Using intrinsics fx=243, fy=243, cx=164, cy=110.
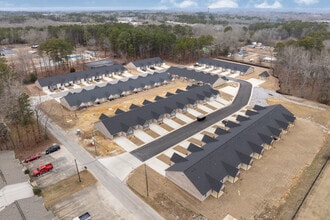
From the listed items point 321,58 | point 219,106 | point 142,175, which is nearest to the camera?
point 142,175

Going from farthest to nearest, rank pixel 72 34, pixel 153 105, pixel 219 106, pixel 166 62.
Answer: pixel 72 34 → pixel 166 62 → pixel 219 106 → pixel 153 105

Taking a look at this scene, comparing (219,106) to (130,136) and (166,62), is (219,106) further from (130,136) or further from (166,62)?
(166,62)

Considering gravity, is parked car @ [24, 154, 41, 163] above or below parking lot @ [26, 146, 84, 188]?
above

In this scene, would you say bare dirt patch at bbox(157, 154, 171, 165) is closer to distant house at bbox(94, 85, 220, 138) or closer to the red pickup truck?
distant house at bbox(94, 85, 220, 138)

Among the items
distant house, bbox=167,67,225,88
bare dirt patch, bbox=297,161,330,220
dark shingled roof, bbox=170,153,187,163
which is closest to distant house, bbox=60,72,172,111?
distant house, bbox=167,67,225,88

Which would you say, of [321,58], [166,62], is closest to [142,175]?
[321,58]

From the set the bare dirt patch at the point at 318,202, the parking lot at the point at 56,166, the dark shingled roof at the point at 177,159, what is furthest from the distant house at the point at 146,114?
the bare dirt patch at the point at 318,202
